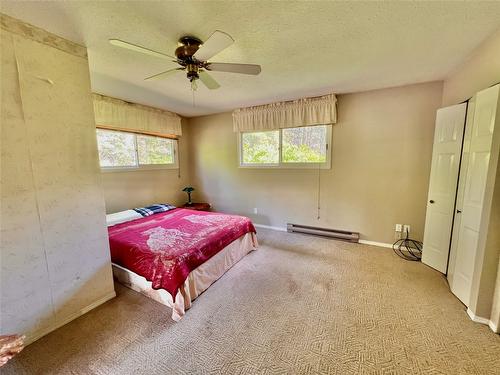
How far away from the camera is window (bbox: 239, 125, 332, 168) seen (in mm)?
3471

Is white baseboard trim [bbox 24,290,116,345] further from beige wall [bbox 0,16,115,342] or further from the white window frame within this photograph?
the white window frame

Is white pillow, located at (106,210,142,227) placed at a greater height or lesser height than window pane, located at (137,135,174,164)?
lesser

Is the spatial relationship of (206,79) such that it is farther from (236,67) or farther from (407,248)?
(407,248)

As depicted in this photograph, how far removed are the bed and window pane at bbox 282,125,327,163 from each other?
161 cm

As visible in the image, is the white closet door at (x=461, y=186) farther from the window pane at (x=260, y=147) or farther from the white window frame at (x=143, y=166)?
the white window frame at (x=143, y=166)

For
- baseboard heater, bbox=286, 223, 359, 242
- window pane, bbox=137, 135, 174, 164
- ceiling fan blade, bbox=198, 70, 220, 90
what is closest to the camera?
ceiling fan blade, bbox=198, 70, 220, 90

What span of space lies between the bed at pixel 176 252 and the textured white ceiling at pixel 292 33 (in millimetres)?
1913

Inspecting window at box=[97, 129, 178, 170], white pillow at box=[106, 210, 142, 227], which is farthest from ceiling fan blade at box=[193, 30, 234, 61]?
white pillow at box=[106, 210, 142, 227]

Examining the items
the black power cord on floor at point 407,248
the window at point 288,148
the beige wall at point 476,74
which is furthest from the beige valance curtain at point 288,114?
the black power cord on floor at point 407,248

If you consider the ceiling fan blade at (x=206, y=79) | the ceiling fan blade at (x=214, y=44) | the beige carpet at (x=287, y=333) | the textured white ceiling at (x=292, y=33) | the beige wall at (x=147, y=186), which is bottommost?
the beige carpet at (x=287, y=333)

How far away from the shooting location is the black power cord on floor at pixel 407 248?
2832mm

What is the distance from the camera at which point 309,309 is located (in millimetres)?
1874

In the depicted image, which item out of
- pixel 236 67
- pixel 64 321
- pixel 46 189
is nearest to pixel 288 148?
pixel 236 67

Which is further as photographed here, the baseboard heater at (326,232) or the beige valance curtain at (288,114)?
the baseboard heater at (326,232)
